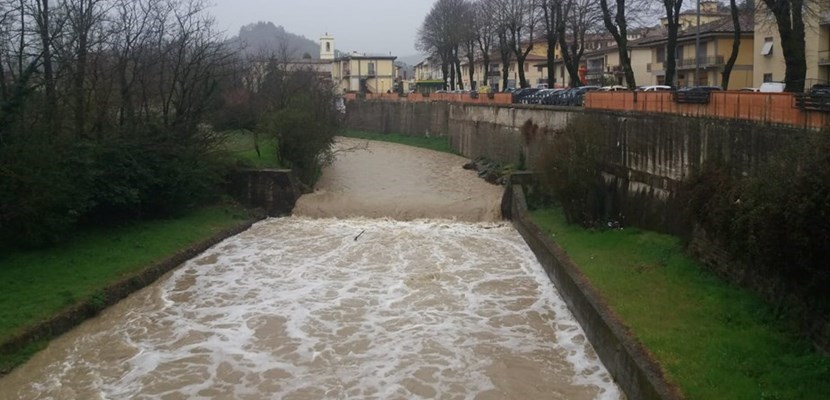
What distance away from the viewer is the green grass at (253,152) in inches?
1335

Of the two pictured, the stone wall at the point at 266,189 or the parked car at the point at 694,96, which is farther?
the stone wall at the point at 266,189

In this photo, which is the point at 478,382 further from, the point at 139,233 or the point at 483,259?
the point at 139,233

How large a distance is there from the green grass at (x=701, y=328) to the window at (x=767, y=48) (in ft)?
98.5

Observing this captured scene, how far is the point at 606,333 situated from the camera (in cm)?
1379

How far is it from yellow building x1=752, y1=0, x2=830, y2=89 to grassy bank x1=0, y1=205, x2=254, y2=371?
29.3 metres

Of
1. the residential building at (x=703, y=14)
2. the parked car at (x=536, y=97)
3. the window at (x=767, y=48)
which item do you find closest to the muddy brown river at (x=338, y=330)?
the parked car at (x=536, y=97)

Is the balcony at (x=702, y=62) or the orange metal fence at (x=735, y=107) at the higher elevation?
the balcony at (x=702, y=62)

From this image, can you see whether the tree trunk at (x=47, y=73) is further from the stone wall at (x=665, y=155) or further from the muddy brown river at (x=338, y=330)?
Answer: the stone wall at (x=665, y=155)

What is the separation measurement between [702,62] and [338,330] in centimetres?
4236

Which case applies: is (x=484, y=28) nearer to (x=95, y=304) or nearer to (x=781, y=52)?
(x=781, y=52)

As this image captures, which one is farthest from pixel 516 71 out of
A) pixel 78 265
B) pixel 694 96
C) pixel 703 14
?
pixel 78 265

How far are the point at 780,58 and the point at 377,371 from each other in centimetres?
3907

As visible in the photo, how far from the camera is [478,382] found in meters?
13.2

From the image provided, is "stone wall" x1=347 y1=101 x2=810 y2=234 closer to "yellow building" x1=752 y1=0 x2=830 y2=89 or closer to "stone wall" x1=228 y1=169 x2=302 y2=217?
"stone wall" x1=228 y1=169 x2=302 y2=217
